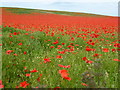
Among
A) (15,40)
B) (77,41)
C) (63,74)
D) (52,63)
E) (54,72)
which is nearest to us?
(63,74)

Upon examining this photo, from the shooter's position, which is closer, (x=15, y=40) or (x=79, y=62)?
(x=79, y=62)

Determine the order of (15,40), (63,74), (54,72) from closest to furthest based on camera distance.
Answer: (63,74) → (54,72) → (15,40)

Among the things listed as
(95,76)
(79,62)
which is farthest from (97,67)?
(79,62)

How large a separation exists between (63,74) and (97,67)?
1.13 metres

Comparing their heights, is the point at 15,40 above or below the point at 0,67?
above

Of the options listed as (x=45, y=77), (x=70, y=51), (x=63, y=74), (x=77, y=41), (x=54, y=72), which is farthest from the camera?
(x=77, y=41)

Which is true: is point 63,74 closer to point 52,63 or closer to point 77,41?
point 52,63

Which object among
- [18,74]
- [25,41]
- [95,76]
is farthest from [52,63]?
[25,41]

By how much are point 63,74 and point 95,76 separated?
0.88m

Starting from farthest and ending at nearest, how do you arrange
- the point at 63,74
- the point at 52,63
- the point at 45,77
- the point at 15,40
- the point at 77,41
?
the point at 77,41 < the point at 15,40 < the point at 52,63 < the point at 45,77 < the point at 63,74

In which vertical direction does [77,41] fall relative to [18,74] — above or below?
above

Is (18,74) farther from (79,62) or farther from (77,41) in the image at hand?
(77,41)

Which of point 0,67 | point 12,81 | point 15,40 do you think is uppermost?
point 15,40

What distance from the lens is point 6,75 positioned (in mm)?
3496
